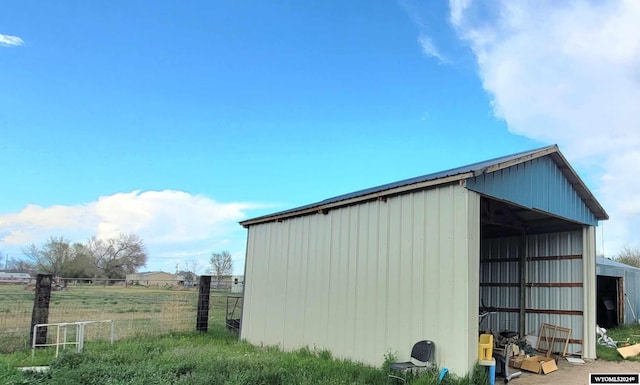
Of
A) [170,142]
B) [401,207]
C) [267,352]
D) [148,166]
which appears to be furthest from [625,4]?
A: [148,166]

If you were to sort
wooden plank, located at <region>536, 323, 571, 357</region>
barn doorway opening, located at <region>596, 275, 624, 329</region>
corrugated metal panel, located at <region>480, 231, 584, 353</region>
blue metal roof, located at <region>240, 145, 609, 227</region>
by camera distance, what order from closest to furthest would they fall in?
blue metal roof, located at <region>240, 145, 609, 227</region> < wooden plank, located at <region>536, 323, 571, 357</region> < corrugated metal panel, located at <region>480, 231, 584, 353</region> < barn doorway opening, located at <region>596, 275, 624, 329</region>

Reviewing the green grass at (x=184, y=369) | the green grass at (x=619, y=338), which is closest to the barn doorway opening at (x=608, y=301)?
the green grass at (x=619, y=338)

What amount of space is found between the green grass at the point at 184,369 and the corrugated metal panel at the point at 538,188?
100 inches

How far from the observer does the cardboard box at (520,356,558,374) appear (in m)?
7.03

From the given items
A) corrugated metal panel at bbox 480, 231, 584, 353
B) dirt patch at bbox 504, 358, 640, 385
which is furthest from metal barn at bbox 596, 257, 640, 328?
dirt patch at bbox 504, 358, 640, 385

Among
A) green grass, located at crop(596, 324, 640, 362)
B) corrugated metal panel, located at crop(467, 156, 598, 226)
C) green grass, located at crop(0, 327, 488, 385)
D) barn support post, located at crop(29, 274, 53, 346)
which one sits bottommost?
green grass, located at crop(596, 324, 640, 362)

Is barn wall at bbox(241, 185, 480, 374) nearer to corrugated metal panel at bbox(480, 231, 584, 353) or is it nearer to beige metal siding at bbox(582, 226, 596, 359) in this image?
corrugated metal panel at bbox(480, 231, 584, 353)

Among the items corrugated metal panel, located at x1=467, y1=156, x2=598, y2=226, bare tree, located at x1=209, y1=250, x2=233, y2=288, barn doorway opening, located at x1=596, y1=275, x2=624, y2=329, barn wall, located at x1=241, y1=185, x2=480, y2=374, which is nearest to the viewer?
barn wall, located at x1=241, y1=185, x2=480, y2=374

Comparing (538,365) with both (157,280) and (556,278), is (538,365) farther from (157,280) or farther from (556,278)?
(157,280)

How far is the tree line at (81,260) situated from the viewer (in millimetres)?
29484

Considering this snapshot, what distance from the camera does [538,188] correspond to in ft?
24.1

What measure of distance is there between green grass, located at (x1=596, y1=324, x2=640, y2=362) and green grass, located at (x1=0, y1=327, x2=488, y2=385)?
460cm

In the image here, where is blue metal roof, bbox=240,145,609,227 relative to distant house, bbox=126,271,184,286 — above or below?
above

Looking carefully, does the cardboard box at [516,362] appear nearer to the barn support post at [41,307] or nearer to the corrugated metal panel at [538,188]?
the corrugated metal panel at [538,188]
